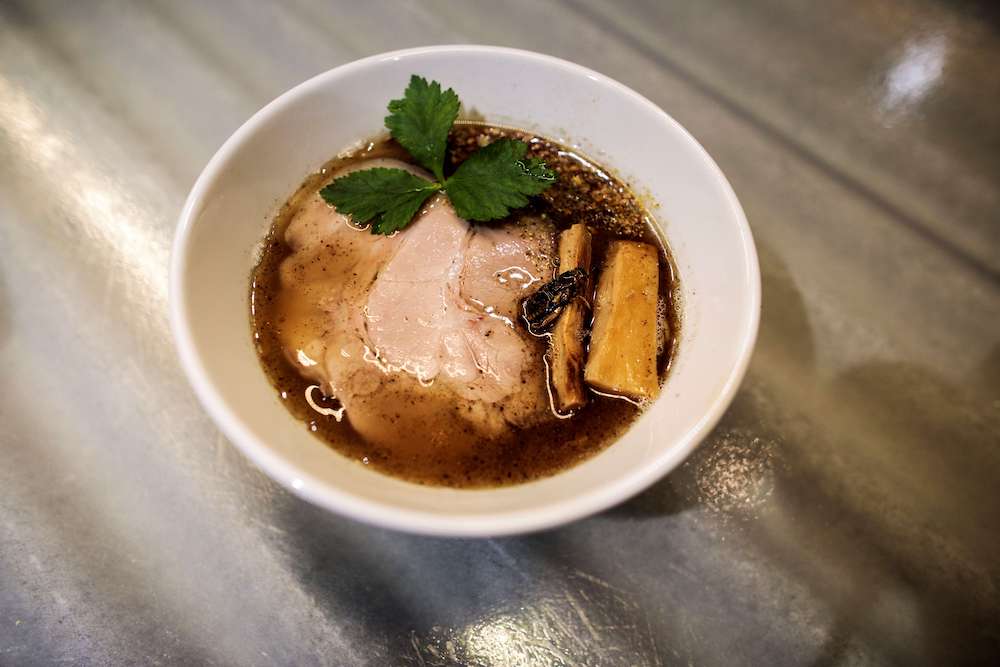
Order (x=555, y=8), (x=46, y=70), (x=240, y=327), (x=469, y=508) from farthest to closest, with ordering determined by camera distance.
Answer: (x=555, y=8)
(x=46, y=70)
(x=240, y=327)
(x=469, y=508)

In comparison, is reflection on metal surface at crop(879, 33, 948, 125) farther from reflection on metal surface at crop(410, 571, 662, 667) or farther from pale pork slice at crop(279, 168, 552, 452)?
reflection on metal surface at crop(410, 571, 662, 667)

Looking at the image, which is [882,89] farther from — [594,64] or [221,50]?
[221,50]

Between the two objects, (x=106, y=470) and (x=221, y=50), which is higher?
(x=221, y=50)

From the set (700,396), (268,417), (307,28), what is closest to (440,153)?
(268,417)

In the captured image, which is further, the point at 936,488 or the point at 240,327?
the point at 936,488

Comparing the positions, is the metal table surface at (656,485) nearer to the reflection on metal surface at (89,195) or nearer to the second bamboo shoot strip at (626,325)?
the reflection on metal surface at (89,195)

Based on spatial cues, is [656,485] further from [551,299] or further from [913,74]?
[913,74]

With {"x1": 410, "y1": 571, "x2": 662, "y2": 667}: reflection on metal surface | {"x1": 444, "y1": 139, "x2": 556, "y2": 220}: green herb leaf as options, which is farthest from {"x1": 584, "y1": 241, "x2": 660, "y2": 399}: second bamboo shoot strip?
{"x1": 410, "y1": 571, "x2": 662, "y2": 667}: reflection on metal surface
